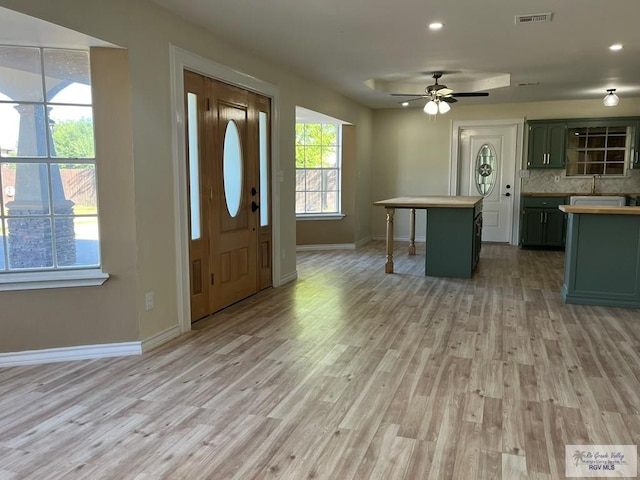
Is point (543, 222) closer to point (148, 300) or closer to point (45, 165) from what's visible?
point (148, 300)

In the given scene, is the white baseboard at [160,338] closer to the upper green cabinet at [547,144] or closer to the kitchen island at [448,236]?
the kitchen island at [448,236]

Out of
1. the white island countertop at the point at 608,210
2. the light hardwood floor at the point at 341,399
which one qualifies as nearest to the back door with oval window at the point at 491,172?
the white island countertop at the point at 608,210

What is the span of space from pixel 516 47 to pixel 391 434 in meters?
3.93

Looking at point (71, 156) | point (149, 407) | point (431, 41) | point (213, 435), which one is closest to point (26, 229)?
point (71, 156)

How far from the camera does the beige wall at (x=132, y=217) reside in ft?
10.6

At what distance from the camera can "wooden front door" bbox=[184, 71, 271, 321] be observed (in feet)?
13.6

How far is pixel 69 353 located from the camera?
3348 mm

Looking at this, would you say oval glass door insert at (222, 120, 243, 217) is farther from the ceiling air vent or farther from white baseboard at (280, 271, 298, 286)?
the ceiling air vent

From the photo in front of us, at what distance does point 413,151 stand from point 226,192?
5310 millimetres

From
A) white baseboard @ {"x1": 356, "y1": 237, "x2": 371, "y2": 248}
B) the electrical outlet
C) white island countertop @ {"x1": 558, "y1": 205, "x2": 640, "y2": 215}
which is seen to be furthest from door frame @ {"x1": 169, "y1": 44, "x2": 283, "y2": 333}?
white baseboard @ {"x1": 356, "y1": 237, "x2": 371, "y2": 248}

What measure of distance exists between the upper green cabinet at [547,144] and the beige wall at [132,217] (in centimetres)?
626

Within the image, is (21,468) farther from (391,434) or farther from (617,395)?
(617,395)

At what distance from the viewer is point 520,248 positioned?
8.31 m

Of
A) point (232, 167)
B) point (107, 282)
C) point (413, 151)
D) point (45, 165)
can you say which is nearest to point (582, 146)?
point (413, 151)
